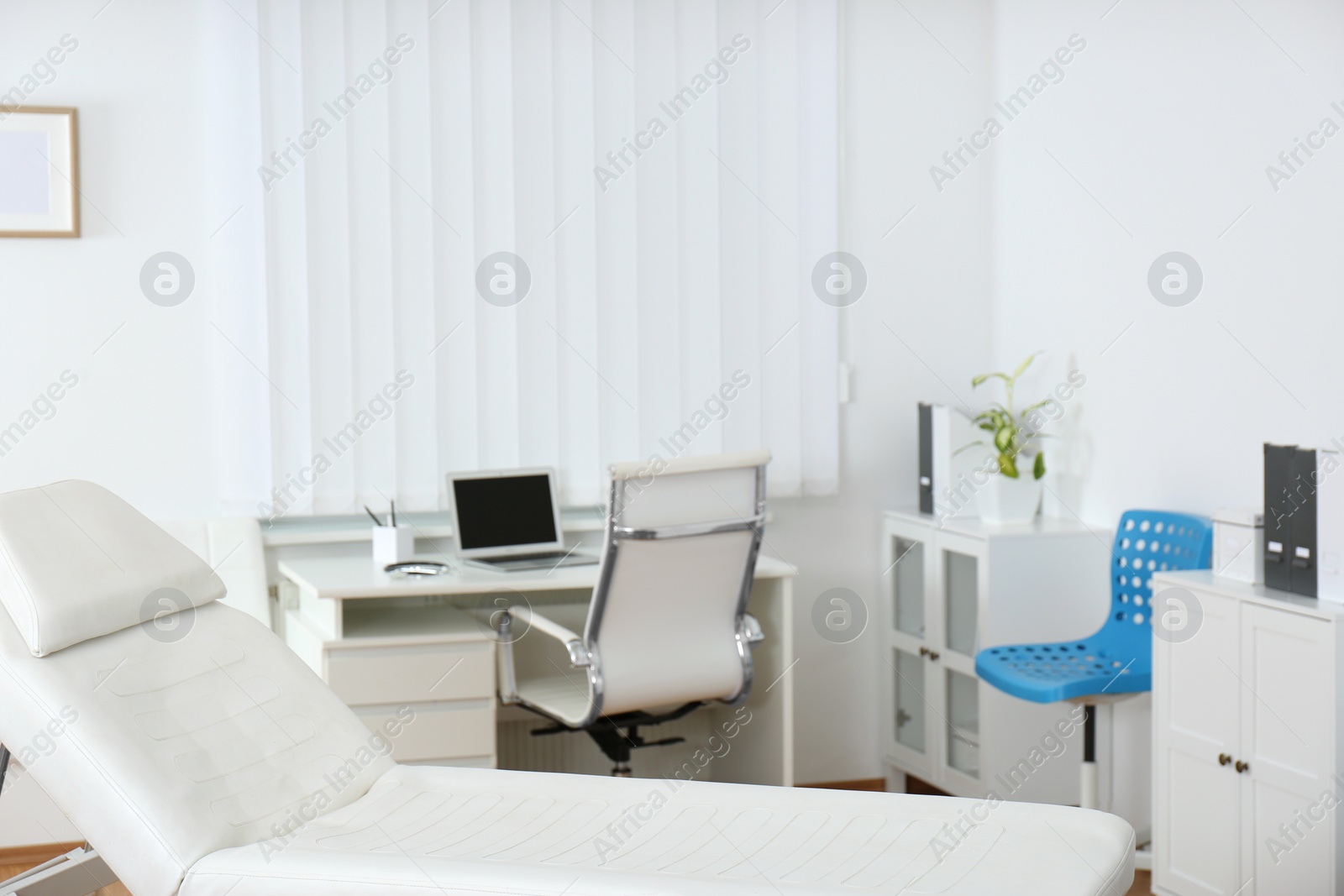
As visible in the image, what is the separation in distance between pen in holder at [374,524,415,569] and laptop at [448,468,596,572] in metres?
0.12

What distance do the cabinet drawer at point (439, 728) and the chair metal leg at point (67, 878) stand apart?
0.70 meters

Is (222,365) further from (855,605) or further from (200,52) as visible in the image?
(855,605)

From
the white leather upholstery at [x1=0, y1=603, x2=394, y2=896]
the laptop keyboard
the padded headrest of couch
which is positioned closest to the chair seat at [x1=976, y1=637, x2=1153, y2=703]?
the laptop keyboard

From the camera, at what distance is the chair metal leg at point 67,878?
6.53 feet

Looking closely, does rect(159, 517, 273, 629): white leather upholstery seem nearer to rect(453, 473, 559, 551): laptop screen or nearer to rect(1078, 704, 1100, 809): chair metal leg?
rect(453, 473, 559, 551): laptop screen

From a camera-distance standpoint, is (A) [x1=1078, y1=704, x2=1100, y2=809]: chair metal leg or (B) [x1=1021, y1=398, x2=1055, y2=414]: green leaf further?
(B) [x1=1021, y1=398, x2=1055, y2=414]: green leaf

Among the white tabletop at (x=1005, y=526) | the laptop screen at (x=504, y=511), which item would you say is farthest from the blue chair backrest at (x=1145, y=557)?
the laptop screen at (x=504, y=511)

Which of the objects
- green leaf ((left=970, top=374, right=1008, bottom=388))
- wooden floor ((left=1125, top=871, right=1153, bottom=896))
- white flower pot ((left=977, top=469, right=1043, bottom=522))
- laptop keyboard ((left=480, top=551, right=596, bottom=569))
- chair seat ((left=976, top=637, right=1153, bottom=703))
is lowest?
wooden floor ((left=1125, top=871, right=1153, bottom=896))

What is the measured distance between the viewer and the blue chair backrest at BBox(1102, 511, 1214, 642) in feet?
8.97

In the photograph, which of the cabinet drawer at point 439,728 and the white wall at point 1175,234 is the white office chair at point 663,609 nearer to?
the cabinet drawer at point 439,728

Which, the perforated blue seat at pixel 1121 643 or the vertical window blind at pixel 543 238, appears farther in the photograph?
the vertical window blind at pixel 543 238

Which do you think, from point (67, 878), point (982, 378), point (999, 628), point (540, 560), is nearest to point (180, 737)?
point (67, 878)

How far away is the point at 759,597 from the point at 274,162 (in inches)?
64.7

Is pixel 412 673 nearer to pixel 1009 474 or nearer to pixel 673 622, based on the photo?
pixel 673 622
